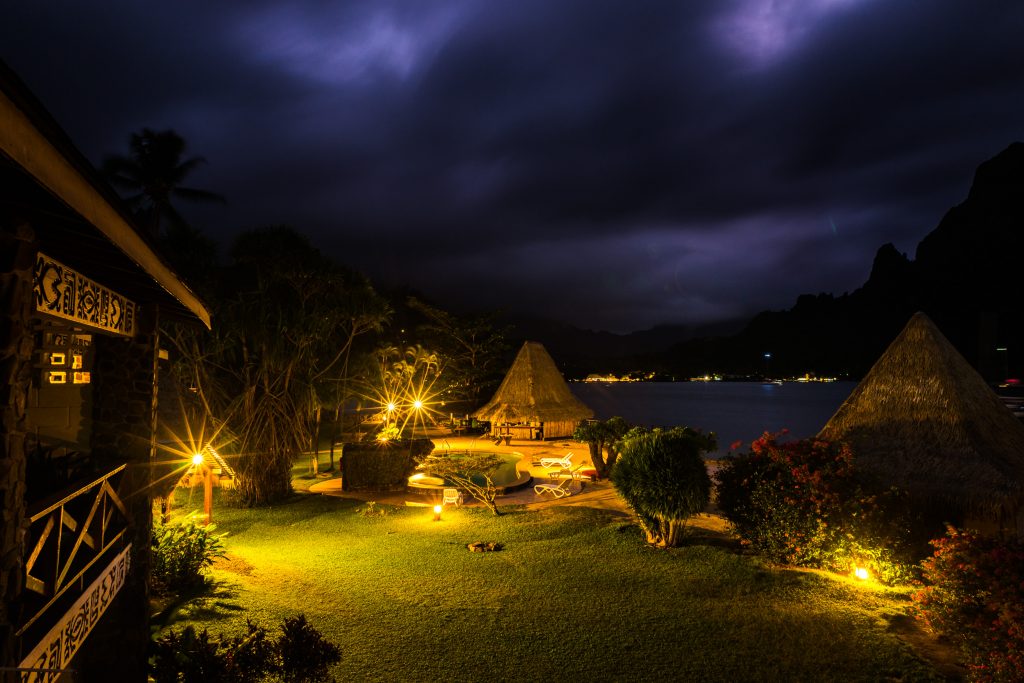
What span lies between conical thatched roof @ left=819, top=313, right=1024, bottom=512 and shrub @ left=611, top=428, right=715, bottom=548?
2.64 metres

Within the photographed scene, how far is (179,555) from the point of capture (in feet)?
24.3

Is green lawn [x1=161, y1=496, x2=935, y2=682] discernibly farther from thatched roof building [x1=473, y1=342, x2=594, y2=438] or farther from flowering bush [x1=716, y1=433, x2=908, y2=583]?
thatched roof building [x1=473, y1=342, x2=594, y2=438]

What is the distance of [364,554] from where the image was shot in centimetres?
952

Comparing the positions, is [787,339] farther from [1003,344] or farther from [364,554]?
[364,554]

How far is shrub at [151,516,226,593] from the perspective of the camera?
23.6 ft

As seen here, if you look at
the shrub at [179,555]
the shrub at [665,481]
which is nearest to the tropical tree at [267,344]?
the shrub at [179,555]

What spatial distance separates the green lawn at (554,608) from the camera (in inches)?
224

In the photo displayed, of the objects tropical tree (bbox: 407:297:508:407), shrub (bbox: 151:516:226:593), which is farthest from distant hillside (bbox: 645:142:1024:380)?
shrub (bbox: 151:516:226:593)

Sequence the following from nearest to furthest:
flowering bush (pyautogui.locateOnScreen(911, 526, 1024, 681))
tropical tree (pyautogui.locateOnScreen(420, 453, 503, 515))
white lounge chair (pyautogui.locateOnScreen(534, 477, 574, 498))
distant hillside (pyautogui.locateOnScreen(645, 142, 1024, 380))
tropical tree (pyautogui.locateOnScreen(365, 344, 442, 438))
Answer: flowering bush (pyautogui.locateOnScreen(911, 526, 1024, 681)) < tropical tree (pyautogui.locateOnScreen(420, 453, 503, 515)) < white lounge chair (pyautogui.locateOnScreen(534, 477, 574, 498)) < tropical tree (pyautogui.locateOnScreen(365, 344, 442, 438)) < distant hillside (pyautogui.locateOnScreen(645, 142, 1024, 380))

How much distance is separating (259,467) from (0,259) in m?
11.8

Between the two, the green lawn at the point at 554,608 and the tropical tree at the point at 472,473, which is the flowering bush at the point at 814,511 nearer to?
the green lawn at the point at 554,608

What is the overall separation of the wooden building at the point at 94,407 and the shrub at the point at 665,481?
6727mm

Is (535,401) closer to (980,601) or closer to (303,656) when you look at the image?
(980,601)

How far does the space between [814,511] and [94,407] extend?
8.97 m
